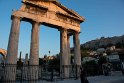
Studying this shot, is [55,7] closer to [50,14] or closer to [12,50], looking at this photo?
[50,14]

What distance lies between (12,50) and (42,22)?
5742mm

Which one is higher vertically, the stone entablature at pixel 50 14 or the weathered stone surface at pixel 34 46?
the stone entablature at pixel 50 14

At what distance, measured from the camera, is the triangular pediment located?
21.8 metres

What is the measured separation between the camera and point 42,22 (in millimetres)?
22188

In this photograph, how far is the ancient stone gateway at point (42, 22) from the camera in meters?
19.1

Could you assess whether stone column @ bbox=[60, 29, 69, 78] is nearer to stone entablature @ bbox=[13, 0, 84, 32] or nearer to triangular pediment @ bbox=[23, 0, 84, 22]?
stone entablature @ bbox=[13, 0, 84, 32]

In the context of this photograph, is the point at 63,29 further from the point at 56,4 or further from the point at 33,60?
the point at 33,60

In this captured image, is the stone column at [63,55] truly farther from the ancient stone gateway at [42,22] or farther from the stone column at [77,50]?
the stone column at [77,50]

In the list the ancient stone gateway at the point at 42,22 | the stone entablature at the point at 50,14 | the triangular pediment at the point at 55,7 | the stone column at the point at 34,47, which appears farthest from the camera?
the triangular pediment at the point at 55,7


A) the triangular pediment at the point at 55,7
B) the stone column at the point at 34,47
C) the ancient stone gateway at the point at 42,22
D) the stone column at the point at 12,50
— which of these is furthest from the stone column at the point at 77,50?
the stone column at the point at 12,50

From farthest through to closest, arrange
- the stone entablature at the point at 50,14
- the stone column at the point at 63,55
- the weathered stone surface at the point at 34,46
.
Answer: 1. the stone column at the point at 63,55
2. the stone entablature at the point at 50,14
3. the weathered stone surface at the point at 34,46

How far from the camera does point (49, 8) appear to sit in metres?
23.2

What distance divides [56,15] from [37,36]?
484cm

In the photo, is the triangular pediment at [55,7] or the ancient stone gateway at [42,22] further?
the triangular pediment at [55,7]
